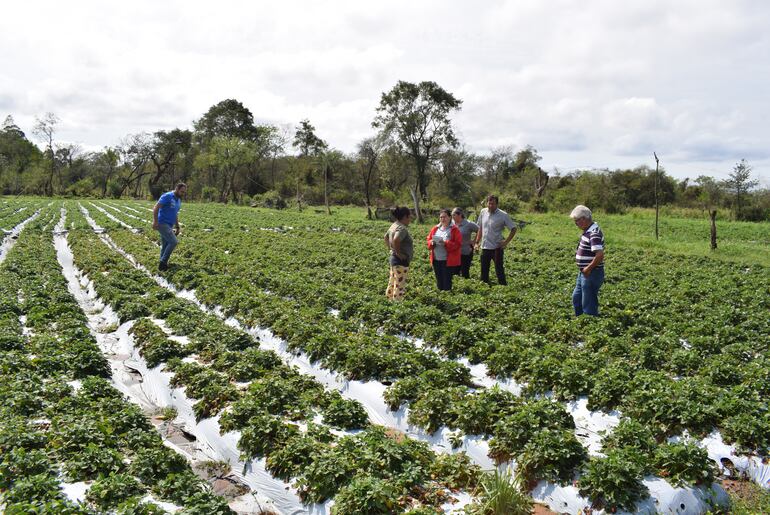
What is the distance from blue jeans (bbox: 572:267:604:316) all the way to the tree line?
66.0 ft

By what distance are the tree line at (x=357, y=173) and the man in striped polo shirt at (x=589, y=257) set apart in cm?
2042

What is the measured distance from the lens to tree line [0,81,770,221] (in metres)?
43.3

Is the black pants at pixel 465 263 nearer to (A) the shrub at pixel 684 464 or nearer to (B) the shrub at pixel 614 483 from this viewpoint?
(A) the shrub at pixel 684 464

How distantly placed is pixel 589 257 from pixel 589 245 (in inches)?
7.6

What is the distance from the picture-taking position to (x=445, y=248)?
35.9 feet

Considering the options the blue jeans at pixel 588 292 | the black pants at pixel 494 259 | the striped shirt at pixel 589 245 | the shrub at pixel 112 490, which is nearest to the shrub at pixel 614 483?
the shrub at pixel 112 490

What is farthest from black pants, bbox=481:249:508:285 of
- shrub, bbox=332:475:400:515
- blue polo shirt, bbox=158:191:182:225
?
shrub, bbox=332:475:400:515

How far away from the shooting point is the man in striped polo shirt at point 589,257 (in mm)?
8266

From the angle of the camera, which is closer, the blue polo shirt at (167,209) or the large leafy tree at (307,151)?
the blue polo shirt at (167,209)

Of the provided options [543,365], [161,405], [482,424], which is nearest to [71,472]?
[161,405]

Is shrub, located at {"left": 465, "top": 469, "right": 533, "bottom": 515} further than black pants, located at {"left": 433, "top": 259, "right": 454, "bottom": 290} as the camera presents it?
No

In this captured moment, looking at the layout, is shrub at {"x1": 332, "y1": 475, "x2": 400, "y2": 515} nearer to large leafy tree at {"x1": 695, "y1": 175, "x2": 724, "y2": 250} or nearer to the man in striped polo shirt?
the man in striped polo shirt

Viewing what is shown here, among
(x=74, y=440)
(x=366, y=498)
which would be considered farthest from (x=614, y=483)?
(x=74, y=440)

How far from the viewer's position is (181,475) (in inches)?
170
